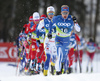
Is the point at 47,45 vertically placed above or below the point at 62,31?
below

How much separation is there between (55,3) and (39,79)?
21.5 m

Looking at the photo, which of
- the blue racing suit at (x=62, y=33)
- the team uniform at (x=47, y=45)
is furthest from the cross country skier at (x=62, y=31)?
the team uniform at (x=47, y=45)

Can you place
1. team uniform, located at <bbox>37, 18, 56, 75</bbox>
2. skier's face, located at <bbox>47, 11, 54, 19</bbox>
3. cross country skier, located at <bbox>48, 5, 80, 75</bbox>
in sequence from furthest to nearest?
skier's face, located at <bbox>47, 11, 54, 19</bbox> → team uniform, located at <bbox>37, 18, 56, 75</bbox> → cross country skier, located at <bbox>48, 5, 80, 75</bbox>

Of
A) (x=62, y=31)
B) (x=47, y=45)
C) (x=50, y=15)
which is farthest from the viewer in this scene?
(x=50, y=15)

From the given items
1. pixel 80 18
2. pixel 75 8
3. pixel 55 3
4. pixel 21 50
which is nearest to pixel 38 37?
pixel 21 50

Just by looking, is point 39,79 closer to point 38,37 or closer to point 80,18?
point 38,37

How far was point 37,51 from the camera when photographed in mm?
10766

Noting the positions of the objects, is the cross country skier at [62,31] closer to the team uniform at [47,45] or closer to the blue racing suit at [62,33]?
the blue racing suit at [62,33]

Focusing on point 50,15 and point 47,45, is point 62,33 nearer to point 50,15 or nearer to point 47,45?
point 47,45

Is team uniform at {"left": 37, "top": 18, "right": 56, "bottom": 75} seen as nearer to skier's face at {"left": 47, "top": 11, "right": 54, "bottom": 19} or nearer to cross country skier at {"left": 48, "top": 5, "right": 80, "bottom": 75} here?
skier's face at {"left": 47, "top": 11, "right": 54, "bottom": 19}

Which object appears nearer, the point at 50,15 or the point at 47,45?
the point at 47,45

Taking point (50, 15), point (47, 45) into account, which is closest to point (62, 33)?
point (47, 45)

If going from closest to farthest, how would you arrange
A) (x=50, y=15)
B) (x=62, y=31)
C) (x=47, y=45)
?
1. (x=62, y=31)
2. (x=47, y=45)
3. (x=50, y=15)

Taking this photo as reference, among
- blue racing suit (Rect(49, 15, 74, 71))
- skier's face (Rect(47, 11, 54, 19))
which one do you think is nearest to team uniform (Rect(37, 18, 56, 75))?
skier's face (Rect(47, 11, 54, 19))
